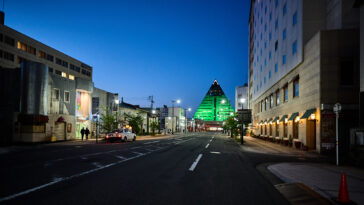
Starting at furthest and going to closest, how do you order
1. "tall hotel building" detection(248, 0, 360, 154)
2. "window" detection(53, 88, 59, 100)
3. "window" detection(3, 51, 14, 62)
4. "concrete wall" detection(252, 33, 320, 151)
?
"window" detection(3, 51, 14, 62) < "window" detection(53, 88, 59, 100) < "concrete wall" detection(252, 33, 320, 151) < "tall hotel building" detection(248, 0, 360, 154)

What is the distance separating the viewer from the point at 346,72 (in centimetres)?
1864

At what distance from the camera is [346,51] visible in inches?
727

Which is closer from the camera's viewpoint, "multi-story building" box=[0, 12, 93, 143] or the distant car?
"multi-story building" box=[0, 12, 93, 143]

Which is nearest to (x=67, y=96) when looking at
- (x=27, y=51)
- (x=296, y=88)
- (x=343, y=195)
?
(x=296, y=88)

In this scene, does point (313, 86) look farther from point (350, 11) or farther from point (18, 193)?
point (18, 193)

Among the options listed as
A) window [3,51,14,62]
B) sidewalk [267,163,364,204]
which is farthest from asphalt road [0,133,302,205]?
window [3,51,14,62]

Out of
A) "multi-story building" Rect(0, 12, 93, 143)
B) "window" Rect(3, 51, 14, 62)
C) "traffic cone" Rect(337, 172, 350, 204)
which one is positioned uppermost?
"window" Rect(3, 51, 14, 62)

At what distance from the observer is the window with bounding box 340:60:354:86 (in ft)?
60.8

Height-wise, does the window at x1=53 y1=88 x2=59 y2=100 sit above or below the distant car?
above

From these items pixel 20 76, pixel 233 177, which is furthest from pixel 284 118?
pixel 20 76

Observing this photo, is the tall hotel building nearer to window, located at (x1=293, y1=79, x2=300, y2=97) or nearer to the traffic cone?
window, located at (x1=293, y1=79, x2=300, y2=97)

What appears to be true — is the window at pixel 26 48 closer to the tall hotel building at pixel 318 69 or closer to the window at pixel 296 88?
the tall hotel building at pixel 318 69

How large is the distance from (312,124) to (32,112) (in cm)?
2836

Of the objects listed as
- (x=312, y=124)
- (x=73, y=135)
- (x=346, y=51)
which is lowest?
(x=73, y=135)
